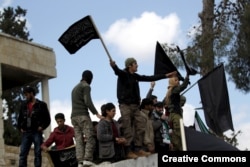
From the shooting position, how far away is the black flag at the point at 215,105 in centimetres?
1404

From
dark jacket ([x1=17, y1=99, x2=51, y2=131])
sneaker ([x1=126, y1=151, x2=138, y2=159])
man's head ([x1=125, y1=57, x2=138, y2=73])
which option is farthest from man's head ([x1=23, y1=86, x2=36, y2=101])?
sneaker ([x1=126, y1=151, x2=138, y2=159])

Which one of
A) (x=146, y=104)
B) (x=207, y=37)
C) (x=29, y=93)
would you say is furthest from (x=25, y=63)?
(x=146, y=104)

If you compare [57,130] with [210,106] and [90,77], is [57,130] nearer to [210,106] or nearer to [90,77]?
[90,77]

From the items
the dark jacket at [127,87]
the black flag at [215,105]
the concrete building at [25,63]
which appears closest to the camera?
the dark jacket at [127,87]

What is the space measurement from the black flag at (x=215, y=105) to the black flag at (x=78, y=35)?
200cm

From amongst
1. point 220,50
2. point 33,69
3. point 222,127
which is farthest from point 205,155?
point 33,69

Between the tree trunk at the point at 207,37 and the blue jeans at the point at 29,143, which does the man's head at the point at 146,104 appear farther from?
the tree trunk at the point at 207,37

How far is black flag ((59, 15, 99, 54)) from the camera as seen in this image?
1409 centimetres

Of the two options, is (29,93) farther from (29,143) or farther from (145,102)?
(145,102)

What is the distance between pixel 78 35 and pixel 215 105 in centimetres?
255

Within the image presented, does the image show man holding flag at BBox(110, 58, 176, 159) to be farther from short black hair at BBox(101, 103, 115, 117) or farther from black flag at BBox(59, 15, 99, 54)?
black flag at BBox(59, 15, 99, 54)

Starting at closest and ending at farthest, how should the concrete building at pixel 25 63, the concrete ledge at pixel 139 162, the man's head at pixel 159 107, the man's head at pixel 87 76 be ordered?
the concrete ledge at pixel 139 162 < the man's head at pixel 87 76 < the man's head at pixel 159 107 < the concrete building at pixel 25 63

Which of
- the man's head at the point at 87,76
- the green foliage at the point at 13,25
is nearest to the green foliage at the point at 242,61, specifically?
the man's head at the point at 87,76

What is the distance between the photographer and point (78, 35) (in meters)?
14.2
